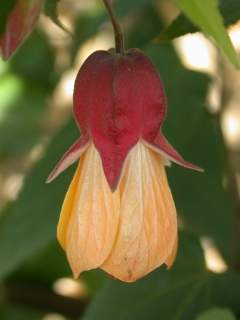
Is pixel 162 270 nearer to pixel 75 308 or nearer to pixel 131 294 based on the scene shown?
pixel 131 294

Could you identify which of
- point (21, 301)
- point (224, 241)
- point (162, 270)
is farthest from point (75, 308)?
point (162, 270)

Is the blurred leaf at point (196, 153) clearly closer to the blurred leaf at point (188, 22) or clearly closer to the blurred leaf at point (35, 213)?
the blurred leaf at point (35, 213)

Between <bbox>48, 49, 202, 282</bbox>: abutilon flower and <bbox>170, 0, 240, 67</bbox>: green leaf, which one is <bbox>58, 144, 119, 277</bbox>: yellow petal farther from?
<bbox>170, 0, 240, 67</bbox>: green leaf

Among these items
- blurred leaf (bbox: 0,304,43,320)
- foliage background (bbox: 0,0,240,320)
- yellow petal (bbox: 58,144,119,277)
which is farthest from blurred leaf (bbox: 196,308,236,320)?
blurred leaf (bbox: 0,304,43,320)

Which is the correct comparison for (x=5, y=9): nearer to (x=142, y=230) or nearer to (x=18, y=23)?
(x=18, y=23)

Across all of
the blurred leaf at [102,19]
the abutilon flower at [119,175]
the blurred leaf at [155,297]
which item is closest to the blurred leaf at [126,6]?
the blurred leaf at [102,19]

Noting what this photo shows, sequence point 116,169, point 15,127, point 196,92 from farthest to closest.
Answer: point 15,127
point 196,92
point 116,169
